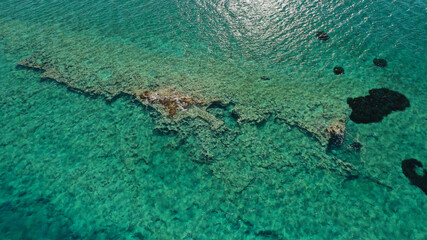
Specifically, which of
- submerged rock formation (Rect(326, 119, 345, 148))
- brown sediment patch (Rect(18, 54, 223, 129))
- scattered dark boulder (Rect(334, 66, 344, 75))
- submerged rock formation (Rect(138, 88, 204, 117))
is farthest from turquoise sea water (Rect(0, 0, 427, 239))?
scattered dark boulder (Rect(334, 66, 344, 75))

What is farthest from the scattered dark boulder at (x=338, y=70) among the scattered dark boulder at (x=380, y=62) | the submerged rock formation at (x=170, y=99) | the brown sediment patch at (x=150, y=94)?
the submerged rock formation at (x=170, y=99)

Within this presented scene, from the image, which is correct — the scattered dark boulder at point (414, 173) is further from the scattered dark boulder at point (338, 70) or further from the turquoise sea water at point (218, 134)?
the scattered dark boulder at point (338, 70)

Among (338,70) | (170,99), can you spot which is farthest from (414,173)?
(170,99)

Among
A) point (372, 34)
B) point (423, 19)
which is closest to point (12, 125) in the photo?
point (372, 34)

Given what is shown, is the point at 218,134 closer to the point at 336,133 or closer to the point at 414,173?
the point at 336,133

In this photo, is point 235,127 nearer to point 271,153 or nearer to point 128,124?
point 271,153

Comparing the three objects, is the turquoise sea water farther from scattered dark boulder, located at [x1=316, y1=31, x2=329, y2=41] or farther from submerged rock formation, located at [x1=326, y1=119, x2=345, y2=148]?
scattered dark boulder, located at [x1=316, y1=31, x2=329, y2=41]
